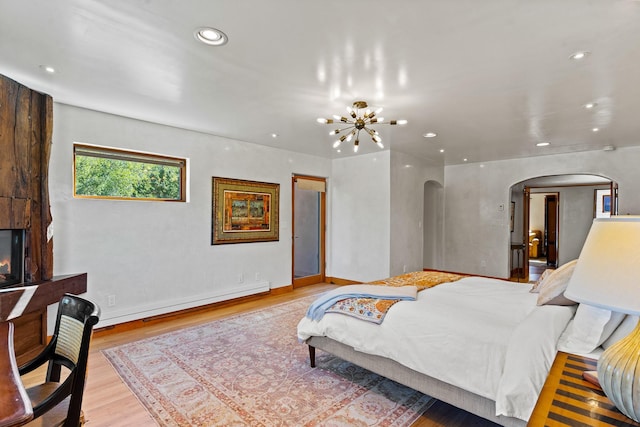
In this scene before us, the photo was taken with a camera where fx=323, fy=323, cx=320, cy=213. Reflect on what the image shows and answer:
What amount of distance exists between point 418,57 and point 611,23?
1.11 metres

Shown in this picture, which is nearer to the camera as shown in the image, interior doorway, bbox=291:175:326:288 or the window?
the window

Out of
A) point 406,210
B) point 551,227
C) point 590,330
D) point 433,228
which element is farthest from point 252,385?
point 551,227

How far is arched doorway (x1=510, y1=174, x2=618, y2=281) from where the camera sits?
723 cm

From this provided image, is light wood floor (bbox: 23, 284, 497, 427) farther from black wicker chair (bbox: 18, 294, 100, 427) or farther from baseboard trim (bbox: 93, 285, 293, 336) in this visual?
black wicker chair (bbox: 18, 294, 100, 427)

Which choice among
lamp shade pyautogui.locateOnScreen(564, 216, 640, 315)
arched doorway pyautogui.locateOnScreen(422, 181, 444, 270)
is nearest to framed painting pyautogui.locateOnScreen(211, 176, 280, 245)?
arched doorway pyautogui.locateOnScreen(422, 181, 444, 270)

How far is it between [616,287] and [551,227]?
10844 mm

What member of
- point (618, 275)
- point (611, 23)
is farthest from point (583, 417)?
point (611, 23)

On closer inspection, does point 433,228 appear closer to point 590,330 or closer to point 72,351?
point 590,330

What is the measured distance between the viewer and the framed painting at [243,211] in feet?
15.9

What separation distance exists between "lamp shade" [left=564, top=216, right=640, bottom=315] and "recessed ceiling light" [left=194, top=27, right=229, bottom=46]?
221cm

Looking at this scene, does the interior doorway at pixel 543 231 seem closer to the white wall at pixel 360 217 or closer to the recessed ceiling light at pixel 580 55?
the white wall at pixel 360 217

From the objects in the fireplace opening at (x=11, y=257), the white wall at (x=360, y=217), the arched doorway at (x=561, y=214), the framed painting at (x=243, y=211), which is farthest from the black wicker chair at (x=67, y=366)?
the arched doorway at (x=561, y=214)

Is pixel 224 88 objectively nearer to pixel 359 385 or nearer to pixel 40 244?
pixel 40 244

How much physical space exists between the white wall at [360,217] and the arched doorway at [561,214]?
122 inches
